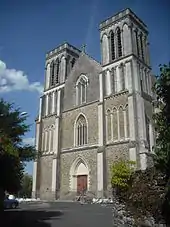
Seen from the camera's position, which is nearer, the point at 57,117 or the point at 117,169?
the point at 117,169

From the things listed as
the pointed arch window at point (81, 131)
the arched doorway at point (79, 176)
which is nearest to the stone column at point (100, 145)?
the arched doorway at point (79, 176)

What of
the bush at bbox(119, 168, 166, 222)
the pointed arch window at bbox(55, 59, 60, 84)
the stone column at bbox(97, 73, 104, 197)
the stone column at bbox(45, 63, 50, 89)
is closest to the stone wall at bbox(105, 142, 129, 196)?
the stone column at bbox(97, 73, 104, 197)

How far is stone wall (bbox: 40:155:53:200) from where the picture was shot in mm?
33000

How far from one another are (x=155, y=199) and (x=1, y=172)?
753 centimetres

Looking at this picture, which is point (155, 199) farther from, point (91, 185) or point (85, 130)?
point (85, 130)

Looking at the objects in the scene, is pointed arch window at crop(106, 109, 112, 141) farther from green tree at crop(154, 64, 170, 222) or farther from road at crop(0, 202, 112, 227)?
green tree at crop(154, 64, 170, 222)

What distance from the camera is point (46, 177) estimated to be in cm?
3400

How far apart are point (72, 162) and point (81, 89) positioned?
32.8ft

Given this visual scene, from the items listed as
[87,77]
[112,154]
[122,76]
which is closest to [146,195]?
[112,154]

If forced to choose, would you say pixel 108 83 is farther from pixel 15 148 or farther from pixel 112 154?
pixel 15 148

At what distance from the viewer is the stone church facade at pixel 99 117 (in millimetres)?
27531

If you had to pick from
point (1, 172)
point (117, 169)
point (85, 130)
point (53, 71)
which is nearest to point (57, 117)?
point (85, 130)

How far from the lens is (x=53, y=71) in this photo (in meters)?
41.1

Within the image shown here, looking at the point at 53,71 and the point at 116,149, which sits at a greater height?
the point at 53,71
